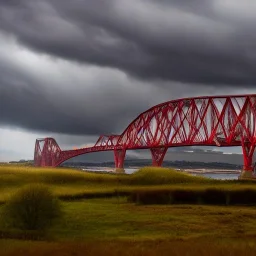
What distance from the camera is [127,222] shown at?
142 ft

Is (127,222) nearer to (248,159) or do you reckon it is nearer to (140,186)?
(140,186)

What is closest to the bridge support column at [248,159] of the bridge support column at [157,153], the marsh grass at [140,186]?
the bridge support column at [157,153]

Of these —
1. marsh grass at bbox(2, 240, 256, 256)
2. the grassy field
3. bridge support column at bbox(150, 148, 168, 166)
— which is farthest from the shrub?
bridge support column at bbox(150, 148, 168, 166)

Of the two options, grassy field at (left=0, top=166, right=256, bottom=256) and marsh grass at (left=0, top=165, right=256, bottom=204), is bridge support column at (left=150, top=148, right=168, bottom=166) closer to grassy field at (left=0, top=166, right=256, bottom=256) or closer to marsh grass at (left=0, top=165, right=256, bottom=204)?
marsh grass at (left=0, top=165, right=256, bottom=204)

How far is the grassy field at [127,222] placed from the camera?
28844 mm

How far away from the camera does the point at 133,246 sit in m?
30.2

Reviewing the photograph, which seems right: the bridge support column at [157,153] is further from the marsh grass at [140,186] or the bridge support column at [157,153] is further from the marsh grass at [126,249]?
the marsh grass at [126,249]

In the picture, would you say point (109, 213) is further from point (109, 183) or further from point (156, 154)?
point (156, 154)

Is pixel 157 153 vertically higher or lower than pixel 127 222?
higher

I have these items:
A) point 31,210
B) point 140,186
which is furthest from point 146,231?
point 140,186

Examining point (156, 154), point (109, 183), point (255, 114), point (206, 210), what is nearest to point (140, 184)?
point (109, 183)

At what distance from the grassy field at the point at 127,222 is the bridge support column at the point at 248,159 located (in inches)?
2516

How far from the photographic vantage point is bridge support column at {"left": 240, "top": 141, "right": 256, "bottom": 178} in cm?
A: 13345

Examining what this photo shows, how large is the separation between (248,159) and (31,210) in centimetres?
10287
